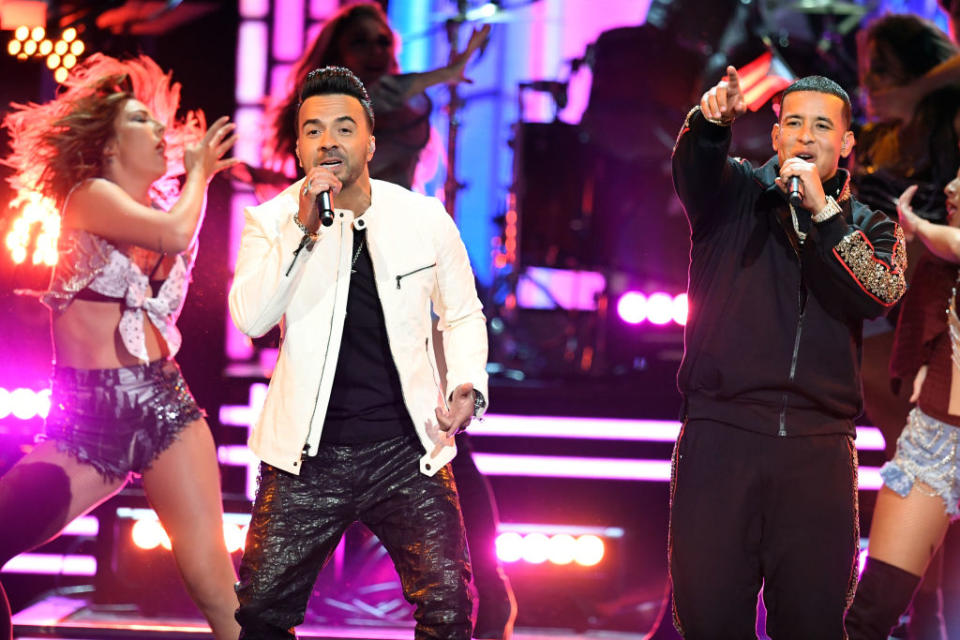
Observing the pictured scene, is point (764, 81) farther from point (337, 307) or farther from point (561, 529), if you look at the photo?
point (337, 307)

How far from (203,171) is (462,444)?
138 cm

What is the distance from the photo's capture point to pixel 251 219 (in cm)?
320

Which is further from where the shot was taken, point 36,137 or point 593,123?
point 593,123

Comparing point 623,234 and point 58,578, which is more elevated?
point 623,234

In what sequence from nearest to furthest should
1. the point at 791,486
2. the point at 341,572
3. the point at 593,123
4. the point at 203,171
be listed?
the point at 791,486 < the point at 203,171 < the point at 341,572 < the point at 593,123

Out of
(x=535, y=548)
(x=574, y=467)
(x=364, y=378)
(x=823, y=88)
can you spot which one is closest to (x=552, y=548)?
(x=535, y=548)

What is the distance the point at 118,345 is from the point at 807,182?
236 centimetres

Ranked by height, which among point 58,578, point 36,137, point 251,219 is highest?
point 36,137

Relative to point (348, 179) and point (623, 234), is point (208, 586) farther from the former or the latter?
point (623, 234)

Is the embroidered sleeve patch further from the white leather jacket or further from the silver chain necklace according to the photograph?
the silver chain necklace

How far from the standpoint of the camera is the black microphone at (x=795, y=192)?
2848 mm

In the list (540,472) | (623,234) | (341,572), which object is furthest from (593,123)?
(341,572)

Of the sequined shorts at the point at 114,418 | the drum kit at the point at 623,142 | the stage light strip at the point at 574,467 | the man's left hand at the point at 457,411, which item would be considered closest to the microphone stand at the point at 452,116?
the drum kit at the point at 623,142

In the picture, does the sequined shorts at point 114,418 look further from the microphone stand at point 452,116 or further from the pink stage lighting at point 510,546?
the microphone stand at point 452,116
